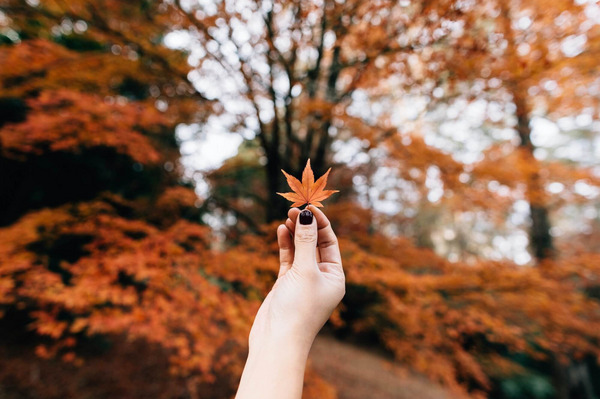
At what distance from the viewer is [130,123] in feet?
10.3

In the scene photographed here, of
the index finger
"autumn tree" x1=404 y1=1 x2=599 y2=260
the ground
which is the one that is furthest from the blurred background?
the ground

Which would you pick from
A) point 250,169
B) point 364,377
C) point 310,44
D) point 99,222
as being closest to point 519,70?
point 310,44

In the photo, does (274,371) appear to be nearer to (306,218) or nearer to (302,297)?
(302,297)

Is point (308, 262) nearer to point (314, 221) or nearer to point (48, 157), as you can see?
point (314, 221)

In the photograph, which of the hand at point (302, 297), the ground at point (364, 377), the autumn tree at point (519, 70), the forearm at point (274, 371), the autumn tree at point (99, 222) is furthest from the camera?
the ground at point (364, 377)

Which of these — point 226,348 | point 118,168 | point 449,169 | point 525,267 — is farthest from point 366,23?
point 226,348

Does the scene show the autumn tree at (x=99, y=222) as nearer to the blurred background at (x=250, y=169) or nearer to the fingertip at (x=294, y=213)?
the blurred background at (x=250, y=169)

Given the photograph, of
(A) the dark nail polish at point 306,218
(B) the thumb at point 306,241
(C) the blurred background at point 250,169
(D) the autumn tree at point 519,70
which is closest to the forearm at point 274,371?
(B) the thumb at point 306,241

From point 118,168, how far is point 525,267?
6.95m

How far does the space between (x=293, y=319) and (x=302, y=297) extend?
0.27 ft

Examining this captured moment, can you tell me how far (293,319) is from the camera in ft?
3.20

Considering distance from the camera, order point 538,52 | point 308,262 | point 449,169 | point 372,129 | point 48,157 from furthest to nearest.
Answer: point 48,157, point 372,129, point 449,169, point 538,52, point 308,262

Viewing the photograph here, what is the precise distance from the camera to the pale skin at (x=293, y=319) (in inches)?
33.7

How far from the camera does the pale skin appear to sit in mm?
856
